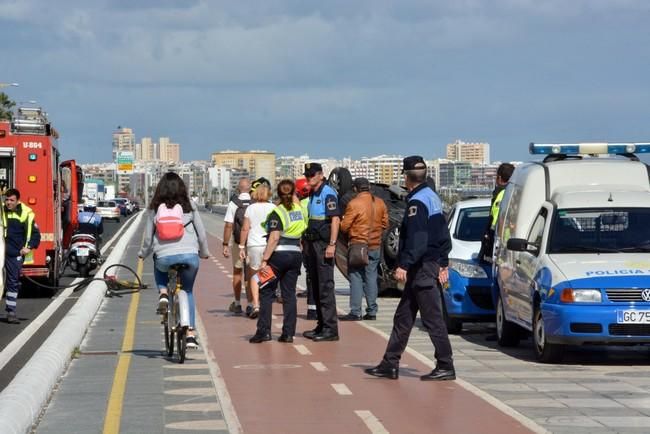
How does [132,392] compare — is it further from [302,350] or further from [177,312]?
[302,350]

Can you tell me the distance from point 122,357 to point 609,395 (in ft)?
17.6

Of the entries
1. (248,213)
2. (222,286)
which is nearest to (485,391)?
(248,213)

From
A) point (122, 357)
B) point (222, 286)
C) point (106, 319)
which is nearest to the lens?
point (122, 357)

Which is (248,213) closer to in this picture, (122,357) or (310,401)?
(122,357)

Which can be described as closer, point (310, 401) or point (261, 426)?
point (261, 426)

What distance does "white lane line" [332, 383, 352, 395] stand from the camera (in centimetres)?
1192

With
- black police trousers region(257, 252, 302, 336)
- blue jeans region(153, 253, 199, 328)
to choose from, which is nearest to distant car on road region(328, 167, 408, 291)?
black police trousers region(257, 252, 302, 336)

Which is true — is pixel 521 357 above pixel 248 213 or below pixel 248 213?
below

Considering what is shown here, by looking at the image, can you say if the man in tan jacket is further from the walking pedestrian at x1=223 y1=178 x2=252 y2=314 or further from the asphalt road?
the asphalt road

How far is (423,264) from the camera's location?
12594 mm

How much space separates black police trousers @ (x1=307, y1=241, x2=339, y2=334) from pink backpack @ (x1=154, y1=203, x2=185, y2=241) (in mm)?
2889

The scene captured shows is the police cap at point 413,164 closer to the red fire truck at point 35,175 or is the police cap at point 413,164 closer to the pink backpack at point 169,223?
the pink backpack at point 169,223

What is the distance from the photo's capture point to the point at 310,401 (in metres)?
11.4

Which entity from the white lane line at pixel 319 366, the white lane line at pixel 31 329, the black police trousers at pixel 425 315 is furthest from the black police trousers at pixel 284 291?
the black police trousers at pixel 425 315
